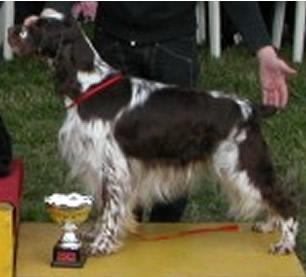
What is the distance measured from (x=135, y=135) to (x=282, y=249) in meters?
0.75

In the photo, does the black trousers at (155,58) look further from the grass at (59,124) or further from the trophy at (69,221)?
the trophy at (69,221)

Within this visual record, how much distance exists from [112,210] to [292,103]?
3487 mm

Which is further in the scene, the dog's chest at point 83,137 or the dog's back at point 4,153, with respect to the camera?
the dog's back at point 4,153

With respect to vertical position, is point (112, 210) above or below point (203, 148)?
below

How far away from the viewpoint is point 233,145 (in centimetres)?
415

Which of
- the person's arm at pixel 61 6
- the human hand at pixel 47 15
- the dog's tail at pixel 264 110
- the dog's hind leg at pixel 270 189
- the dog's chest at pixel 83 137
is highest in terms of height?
the person's arm at pixel 61 6

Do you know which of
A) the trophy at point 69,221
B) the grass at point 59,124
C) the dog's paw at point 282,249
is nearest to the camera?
the trophy at point 69,221

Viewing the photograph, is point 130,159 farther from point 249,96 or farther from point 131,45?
point 249,96

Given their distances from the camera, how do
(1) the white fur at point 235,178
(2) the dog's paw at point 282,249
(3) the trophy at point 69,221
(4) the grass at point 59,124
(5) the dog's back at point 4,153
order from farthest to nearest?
(4) the grass at point 59,124 < (5) the dog's back at point 4,153 < (2) the dog's paw at point 282,249 < (1) the white fur at point 235,178 < (3) the trophy at point 69,221

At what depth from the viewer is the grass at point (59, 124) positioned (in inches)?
210

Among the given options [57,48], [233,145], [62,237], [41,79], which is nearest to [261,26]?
[233,145]

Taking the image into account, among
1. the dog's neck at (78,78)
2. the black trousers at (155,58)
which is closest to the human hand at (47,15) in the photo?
the dog's neck at (78,78)

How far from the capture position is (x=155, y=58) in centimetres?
448

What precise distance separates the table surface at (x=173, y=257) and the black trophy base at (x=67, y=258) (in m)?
0.03
